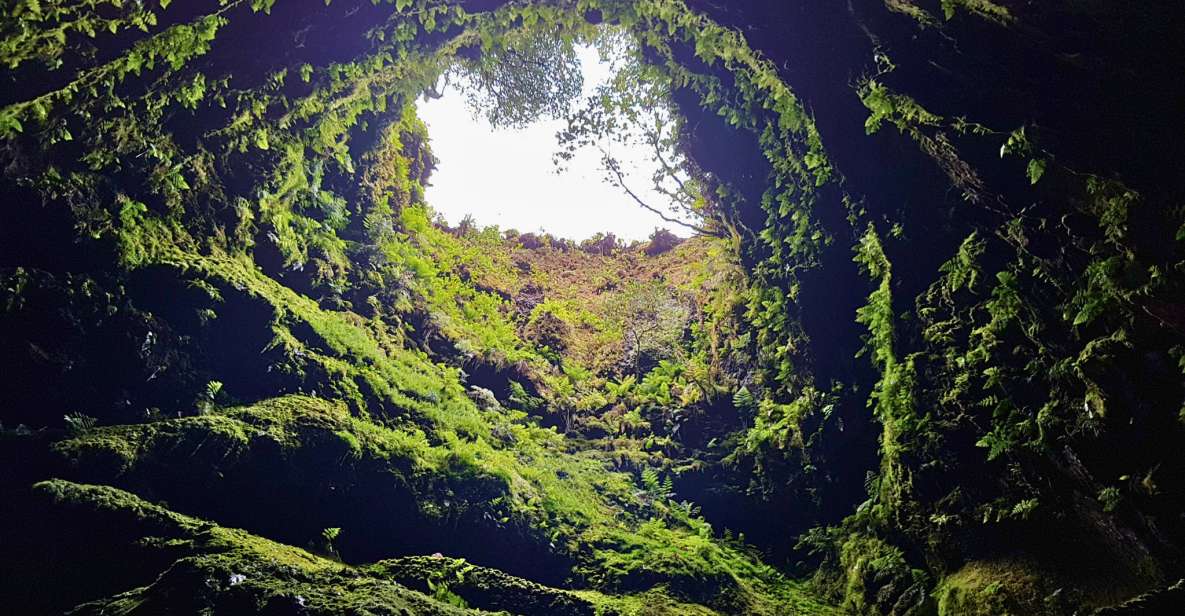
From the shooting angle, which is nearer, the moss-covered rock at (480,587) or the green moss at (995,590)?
the green moss at (995,590)

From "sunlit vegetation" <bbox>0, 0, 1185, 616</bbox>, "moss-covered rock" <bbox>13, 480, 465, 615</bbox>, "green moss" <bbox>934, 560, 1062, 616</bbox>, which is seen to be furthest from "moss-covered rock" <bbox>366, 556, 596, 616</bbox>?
"green moss" <bbox>934, 560, 1062, 616</bbox>

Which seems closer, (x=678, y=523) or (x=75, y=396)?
(x=75, y=396)

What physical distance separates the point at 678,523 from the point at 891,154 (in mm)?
5453

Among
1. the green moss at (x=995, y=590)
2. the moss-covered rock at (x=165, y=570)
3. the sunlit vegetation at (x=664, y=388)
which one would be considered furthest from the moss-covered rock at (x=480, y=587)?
the green moss at (x=995, y=590)

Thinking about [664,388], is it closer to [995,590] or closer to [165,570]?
[995,590]

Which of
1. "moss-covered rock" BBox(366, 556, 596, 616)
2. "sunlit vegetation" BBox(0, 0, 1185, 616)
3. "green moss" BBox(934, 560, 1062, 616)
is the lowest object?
"green moss" BBox(934, 560, 1062, 616)

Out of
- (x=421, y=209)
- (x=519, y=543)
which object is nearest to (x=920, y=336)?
(x=519, y=543)

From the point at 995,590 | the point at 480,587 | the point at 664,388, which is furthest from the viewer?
the point at 664,388

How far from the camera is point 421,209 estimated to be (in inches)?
611

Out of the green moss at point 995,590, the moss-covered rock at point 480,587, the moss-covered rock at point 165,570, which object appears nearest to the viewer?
the moss-covered rock at point 165,570

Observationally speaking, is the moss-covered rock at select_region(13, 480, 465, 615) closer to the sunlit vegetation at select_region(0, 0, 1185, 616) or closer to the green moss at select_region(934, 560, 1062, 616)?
the sunlit vegetation at select_region(0, 0, 1185, 616)

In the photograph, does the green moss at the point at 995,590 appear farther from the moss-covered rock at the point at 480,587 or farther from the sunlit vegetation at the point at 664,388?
the moss-covered rock at the point at 480,587

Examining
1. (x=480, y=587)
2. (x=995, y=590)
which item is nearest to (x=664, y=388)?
(x=480, y=587)

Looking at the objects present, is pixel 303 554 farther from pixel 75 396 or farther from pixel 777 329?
pixel 777 329
